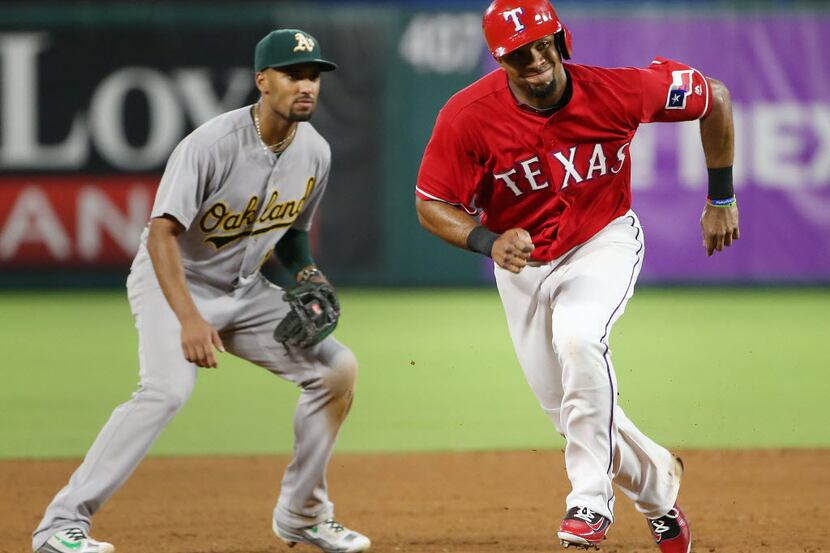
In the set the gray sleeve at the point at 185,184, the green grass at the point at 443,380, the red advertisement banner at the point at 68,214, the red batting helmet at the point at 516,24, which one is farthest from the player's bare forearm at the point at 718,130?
the red advertisement banner at the point at 68,214

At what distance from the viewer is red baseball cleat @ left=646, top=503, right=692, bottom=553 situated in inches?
203

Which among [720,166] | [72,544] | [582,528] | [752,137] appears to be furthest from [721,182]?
[752,137]

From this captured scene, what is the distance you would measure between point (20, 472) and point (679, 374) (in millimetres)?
4729

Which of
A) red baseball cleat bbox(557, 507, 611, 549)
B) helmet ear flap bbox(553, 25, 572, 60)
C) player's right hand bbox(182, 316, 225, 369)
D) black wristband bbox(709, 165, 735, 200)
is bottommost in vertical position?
red baseball cleat bbox(557, 507, 611, 549)

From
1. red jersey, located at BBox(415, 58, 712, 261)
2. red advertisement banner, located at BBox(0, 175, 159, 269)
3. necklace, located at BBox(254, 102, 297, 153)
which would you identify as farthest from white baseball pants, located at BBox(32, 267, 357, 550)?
red advertisement banner, located at BBox(0, 175, 159, 269)

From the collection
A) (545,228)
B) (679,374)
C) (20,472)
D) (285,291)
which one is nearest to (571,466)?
(545,228)

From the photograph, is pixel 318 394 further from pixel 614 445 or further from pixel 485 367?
pixel 485 367

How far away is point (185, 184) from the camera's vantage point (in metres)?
5.08

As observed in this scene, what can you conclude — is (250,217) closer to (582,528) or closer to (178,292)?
(178,292)

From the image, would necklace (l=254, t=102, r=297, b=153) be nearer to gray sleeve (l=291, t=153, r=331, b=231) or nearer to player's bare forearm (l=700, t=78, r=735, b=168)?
gray sleeve (l=291, t=153, r=331, b=231)

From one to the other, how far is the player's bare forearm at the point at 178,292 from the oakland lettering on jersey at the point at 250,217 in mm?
282

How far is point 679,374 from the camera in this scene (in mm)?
9461

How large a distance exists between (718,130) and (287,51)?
68.3 inches

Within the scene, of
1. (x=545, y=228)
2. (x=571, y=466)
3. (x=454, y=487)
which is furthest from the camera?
→ (x=454, y=487)
